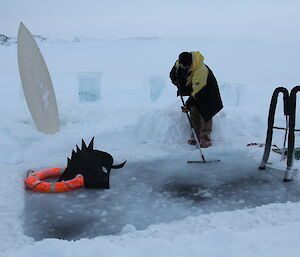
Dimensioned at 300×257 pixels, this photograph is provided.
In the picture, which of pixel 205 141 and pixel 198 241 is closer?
pixel 198 241

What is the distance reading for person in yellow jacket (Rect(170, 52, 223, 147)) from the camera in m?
5.66

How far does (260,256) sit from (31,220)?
2.14 metres

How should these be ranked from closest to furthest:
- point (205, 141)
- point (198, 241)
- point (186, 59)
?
point (198, 241), point (186, 59), point (205, 141)

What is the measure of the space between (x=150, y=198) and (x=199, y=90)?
7.32 ft

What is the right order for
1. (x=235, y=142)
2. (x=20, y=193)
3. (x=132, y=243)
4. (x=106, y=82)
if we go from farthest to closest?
(x=106, y=82)
(x=235, y=142)
(x=20, y=193)
(x=132, y=243)

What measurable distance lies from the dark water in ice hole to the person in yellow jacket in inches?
41.3

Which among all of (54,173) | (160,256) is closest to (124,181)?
(54,173)

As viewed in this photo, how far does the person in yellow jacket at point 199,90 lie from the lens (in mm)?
5660

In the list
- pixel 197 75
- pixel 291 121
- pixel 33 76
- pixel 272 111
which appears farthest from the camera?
pixel 33 76

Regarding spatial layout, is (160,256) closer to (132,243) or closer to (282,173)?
Answer: (132,243)

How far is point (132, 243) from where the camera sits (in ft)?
9.73

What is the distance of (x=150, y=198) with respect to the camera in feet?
13.4

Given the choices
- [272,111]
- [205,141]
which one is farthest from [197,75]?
[272,111]

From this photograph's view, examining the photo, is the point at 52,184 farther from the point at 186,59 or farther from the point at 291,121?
the point at 291,121
